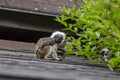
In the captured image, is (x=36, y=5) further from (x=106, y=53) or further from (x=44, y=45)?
(x=106, y=53)

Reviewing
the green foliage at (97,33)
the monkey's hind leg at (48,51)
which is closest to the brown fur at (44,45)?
the monkey's hind leg at (48,51)

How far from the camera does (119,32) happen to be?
3.33 m

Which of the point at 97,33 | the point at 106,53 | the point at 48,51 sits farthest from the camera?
the point at 48,51

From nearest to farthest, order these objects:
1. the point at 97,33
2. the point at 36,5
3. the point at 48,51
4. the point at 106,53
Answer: the point at 97,33 → the point at 106,53 → the point at 48,51 → the point at 36,5

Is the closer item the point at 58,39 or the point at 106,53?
the point at 106,53

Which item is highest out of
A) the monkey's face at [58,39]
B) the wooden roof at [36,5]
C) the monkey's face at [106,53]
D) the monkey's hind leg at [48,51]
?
the wooden roof at [36,5]

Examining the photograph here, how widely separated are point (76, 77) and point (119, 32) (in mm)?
2027

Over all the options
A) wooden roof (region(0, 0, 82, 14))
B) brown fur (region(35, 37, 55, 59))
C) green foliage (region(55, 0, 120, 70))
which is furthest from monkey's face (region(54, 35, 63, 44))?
green foliage (region(55, 0, 120, 70))

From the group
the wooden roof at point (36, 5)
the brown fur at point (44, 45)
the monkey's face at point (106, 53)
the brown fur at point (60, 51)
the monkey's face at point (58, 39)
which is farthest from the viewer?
the wooden roof at point (36, 5)

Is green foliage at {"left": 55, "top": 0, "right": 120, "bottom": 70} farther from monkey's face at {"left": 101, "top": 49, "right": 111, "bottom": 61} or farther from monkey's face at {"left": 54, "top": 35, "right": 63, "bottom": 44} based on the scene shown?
monkey's face at {"left": 54, "top": 35, "right": 63, "bottom": 44}

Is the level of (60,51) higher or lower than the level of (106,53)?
higher

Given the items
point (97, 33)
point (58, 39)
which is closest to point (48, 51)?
point (58, 39)

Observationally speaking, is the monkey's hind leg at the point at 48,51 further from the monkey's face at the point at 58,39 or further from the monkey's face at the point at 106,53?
the monkey's face at the point at 106,53

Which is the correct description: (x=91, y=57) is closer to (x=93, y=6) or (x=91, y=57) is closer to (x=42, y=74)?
(x=93, y=6)
